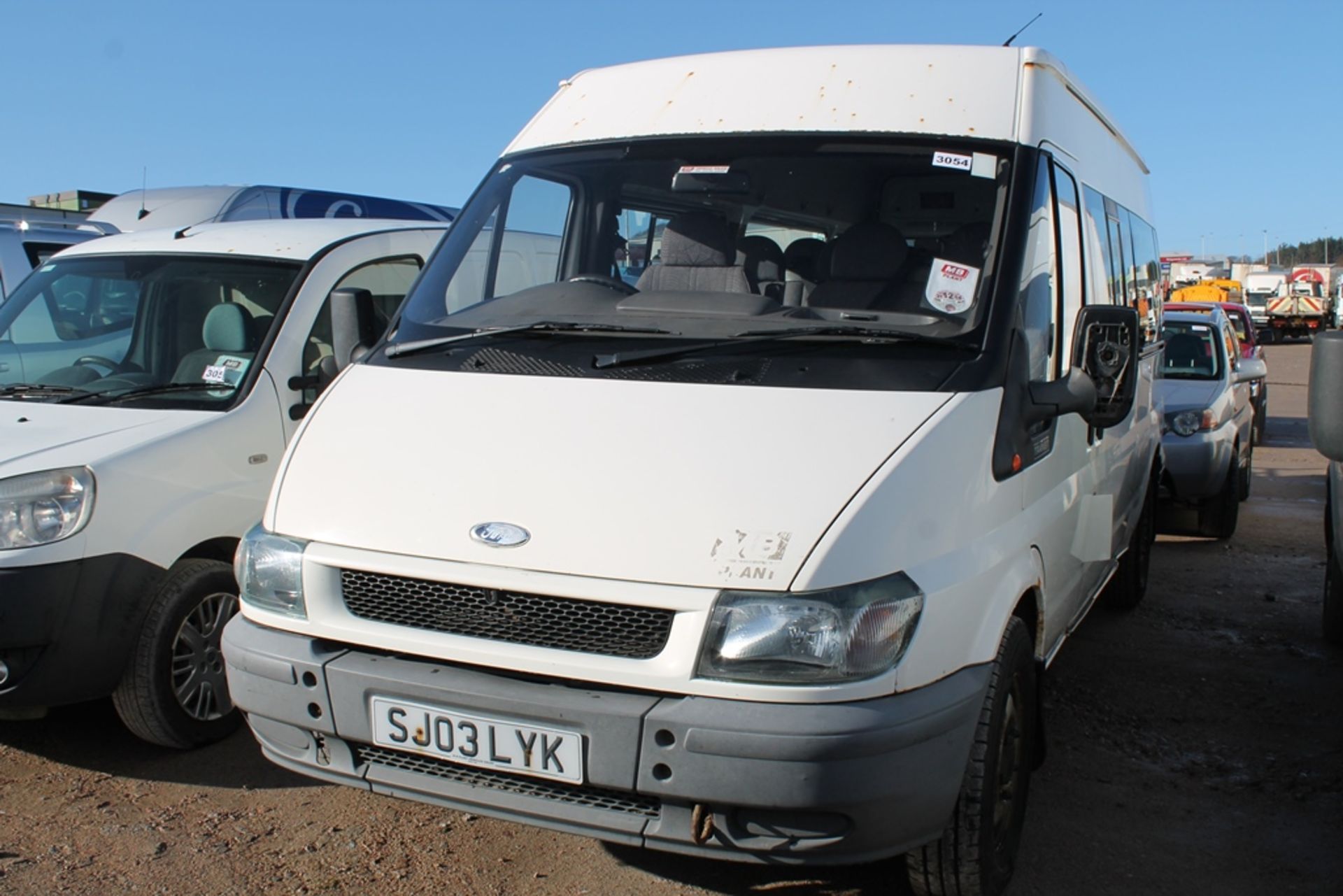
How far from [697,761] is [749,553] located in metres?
0.48

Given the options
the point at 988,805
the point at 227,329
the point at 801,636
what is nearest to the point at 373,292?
the point at 227,329

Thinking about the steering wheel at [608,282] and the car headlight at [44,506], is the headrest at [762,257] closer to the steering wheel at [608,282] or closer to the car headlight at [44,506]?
the steering wheel at [608,282]

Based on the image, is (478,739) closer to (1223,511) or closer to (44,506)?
(44,506)

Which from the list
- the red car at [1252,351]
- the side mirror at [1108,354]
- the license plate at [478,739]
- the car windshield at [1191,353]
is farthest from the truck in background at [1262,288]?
the license plate at [478,739]

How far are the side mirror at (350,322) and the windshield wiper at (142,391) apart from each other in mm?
830

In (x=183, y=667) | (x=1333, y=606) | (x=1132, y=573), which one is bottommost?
(x=183, y=667)

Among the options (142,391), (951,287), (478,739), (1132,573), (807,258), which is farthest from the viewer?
(1132,573)

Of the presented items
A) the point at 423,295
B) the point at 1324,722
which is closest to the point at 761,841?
the point at 423,295

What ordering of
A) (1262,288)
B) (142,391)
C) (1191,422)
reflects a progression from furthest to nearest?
(1262,288), (1191,422), (142,391)

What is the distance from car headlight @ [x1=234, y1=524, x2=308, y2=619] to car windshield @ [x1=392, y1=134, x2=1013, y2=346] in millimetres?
886

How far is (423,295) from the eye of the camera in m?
4.07

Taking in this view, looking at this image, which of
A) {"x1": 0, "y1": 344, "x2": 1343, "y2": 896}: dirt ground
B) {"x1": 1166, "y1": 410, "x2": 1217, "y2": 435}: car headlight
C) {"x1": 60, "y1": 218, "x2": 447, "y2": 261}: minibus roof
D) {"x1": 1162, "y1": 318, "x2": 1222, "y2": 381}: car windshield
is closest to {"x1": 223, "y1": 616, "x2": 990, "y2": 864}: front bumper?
{"x1": 0, "y1": 344, "x2": 1343, "y2": 896}: dirt ground

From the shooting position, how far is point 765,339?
3.37 metres

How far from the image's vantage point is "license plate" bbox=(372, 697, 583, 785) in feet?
9.21
